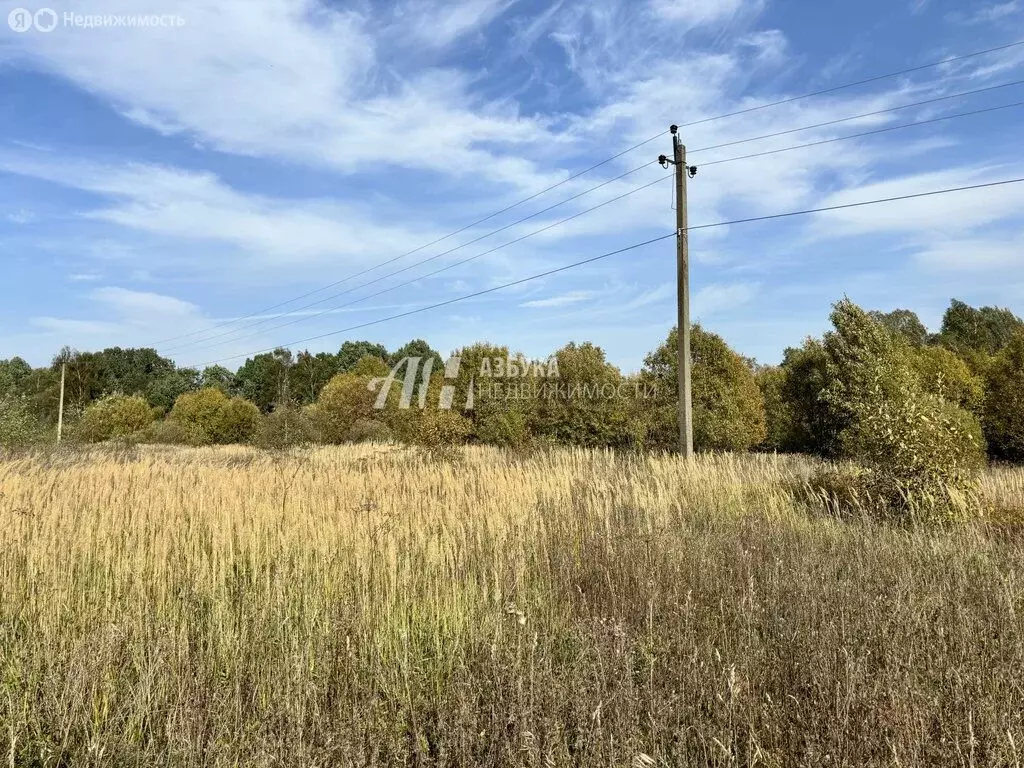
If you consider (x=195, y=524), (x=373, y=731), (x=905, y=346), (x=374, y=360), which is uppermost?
(x=374, y=360)

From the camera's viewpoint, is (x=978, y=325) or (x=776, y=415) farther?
(x=978, y=325)

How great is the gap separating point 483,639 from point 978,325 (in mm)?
50451

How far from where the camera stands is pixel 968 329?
4091 centimetres

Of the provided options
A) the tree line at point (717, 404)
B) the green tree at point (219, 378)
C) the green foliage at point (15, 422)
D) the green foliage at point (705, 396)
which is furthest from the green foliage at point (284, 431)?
the green tree at point (219, 378)

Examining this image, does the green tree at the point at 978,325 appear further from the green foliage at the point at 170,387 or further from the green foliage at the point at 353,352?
the green foliage at the point at 170,387

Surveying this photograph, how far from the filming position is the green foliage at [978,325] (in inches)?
1567

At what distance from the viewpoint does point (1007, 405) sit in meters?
20.2

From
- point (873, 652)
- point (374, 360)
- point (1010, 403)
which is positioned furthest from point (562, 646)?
point (374, 360)

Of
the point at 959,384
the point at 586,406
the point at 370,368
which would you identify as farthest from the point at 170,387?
the point at 959,384

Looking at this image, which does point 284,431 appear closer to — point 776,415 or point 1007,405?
point 776,415

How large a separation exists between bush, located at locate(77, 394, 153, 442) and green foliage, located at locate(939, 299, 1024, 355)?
5397 cm

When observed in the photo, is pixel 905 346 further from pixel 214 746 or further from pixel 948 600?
pixel 214 746

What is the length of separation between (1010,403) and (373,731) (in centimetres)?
2519

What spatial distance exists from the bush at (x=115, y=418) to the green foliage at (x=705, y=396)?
31943 mm
